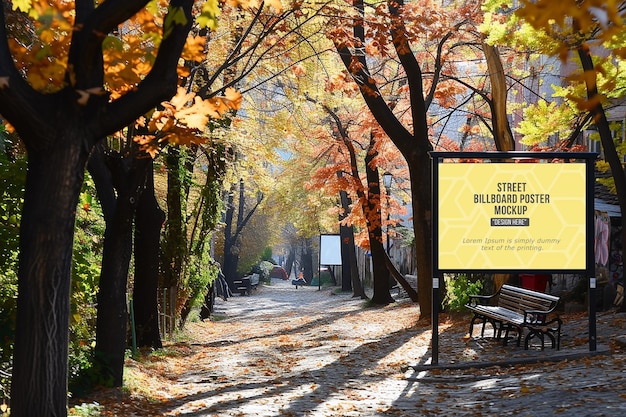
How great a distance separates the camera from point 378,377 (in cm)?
1379

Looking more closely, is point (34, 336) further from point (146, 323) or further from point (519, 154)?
point (146, 323)

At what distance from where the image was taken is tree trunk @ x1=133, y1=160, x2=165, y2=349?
16.3 meters

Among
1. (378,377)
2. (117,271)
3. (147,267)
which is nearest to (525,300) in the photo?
(378,377)

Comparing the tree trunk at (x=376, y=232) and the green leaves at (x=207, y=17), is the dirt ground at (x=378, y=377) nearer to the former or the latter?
the green leaves at (x=207, y=17)

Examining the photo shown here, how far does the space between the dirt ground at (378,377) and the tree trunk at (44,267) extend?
336 cm

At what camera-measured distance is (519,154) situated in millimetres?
13727

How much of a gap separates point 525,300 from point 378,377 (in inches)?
144

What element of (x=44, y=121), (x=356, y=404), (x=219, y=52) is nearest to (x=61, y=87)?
(x=44, y=121)

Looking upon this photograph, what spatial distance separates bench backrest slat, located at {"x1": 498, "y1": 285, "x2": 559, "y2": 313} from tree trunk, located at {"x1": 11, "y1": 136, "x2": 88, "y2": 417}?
9286 millimetres

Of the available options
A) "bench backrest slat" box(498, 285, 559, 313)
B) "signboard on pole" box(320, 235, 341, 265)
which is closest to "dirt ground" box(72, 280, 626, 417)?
"bench backrest slat" box(498, 285, 559, 313)

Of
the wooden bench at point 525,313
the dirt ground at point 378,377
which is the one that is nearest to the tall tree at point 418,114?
the dirt ground at point 378,377

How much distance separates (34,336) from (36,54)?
6.95 feet

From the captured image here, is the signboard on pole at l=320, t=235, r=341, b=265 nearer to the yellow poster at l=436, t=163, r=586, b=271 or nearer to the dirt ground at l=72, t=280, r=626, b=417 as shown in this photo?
the dirt ground at l=72, t=280, r=626, b=417

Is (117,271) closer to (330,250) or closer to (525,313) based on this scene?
(525,313)
